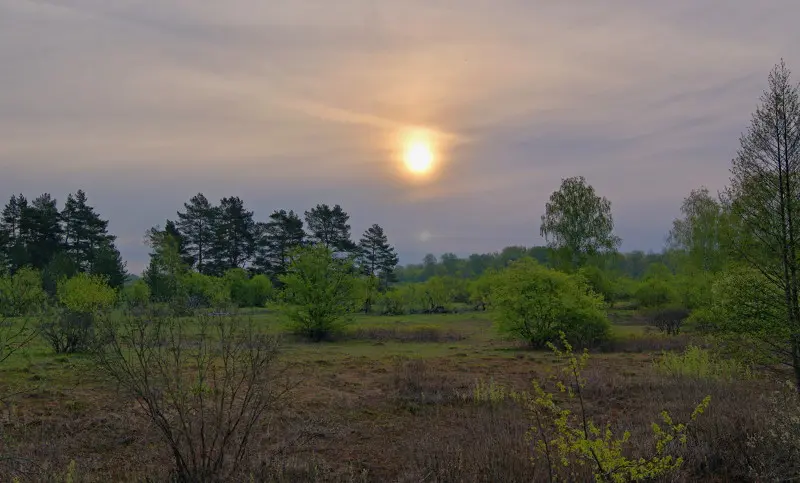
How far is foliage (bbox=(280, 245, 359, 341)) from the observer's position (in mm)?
28859

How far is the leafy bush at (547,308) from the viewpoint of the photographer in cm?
2462

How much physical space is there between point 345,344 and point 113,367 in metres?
20.7

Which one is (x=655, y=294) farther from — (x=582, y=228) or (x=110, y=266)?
(x=110, y=266)

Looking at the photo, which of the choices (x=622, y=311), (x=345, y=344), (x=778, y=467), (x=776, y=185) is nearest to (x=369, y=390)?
(x=778, y=467)

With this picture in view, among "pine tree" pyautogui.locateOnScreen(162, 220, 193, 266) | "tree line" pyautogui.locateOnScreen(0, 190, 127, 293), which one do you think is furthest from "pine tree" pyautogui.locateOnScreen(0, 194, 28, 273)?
"pine tree" pyautogui.locateOnScreen(162, 220, 193, 266)

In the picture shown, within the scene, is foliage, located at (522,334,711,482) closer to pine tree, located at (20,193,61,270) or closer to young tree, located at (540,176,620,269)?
young tree, located at (540,176,620,269)

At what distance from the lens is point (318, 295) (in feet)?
95.0

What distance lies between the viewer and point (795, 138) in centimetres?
1011

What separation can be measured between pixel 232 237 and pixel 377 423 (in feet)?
184

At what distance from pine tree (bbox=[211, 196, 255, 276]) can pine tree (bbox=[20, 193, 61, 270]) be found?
16.2 metres

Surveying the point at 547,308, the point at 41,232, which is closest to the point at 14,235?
the point at 41,232

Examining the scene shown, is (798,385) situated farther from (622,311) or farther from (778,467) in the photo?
(622,311)

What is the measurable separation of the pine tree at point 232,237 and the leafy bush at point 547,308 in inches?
1757

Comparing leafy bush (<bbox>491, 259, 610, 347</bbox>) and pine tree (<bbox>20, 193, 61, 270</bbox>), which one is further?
pine tree (<bbox>20, 193, 61, 270</bbox>)
